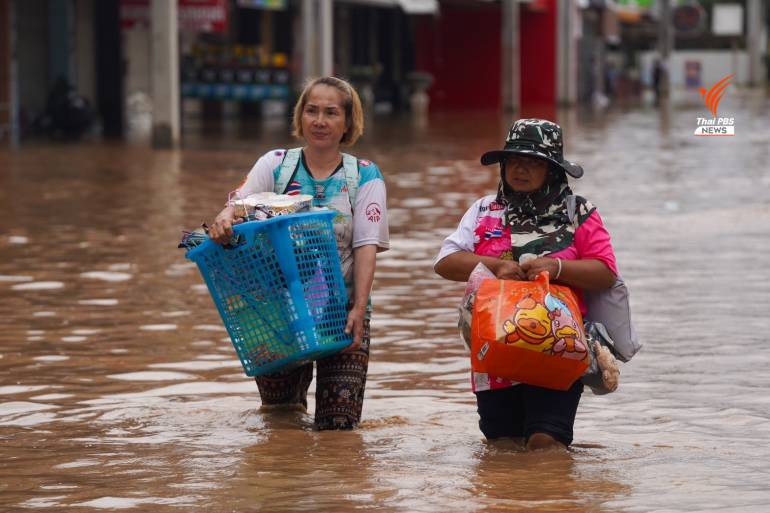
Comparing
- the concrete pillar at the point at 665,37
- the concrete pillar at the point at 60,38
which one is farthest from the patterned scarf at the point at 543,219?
the concrete pillar at the point at 665,37

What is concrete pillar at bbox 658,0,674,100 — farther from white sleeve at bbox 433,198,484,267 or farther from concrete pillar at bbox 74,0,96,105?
white sleeve at bbox 433,198,484,267

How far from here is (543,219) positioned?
5.42 m

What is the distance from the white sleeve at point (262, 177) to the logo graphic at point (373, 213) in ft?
1.17

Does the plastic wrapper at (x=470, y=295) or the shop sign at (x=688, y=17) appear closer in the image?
the plastic wrapper at (x=470, y=295)

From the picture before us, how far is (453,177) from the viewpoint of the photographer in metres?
19.2

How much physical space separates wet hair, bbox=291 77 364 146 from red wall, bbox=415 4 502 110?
47701 millimetres

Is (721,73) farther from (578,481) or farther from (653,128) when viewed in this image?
Result: (578,481)

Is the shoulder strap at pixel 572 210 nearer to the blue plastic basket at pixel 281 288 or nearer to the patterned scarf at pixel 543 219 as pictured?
the patterned scarf at pixel 543 219

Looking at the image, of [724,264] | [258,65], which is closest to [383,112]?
[258,65]

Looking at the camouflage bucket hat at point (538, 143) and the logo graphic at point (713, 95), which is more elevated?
the logo graphic at point (713, 95)

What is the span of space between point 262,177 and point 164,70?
20.7 m

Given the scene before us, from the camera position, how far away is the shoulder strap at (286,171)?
5809 mm

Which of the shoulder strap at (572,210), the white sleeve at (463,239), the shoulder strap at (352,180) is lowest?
the white sleeve at (463,239)

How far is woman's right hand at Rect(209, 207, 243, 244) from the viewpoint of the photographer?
542 centimetres
